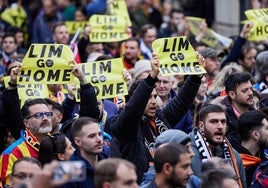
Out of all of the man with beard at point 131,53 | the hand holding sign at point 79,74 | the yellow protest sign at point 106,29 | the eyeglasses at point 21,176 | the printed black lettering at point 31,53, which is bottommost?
the man with beard at point 131,53

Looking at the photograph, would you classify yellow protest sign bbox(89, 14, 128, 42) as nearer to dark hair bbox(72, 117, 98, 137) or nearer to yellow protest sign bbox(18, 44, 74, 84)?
yellow protest sign bbox(18, 44, 74, 84)

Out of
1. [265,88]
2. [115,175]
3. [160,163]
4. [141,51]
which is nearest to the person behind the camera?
[115,175]

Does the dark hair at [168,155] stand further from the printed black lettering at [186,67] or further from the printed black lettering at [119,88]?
the printed black lettering at [119,88]

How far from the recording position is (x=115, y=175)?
26.1 feet

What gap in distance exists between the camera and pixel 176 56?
1155 centimetres

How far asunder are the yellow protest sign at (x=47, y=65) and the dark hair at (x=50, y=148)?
1.44m

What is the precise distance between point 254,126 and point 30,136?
7.53 feet

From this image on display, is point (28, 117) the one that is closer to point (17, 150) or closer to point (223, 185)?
point (17, 150)

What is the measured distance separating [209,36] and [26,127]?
6537 mm

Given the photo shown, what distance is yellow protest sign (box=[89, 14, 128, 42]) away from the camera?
1596 cm

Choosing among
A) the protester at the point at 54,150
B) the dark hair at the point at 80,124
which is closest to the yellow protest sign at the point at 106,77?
the protester at the point at 54,150

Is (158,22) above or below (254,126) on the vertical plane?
below

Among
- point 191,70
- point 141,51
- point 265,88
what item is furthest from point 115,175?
point 141,51

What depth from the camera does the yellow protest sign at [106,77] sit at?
39.7 ft
